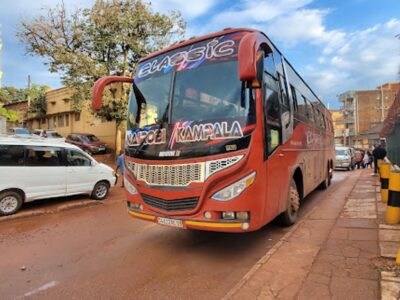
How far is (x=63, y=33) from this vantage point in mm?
21875

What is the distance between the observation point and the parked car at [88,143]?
1004 inches

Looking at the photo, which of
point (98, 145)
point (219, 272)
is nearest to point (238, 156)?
point (219, 272)

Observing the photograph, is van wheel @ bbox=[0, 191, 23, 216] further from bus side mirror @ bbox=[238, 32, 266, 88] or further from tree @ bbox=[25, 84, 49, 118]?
tree @ bbox=[25, 84, 49, 118]

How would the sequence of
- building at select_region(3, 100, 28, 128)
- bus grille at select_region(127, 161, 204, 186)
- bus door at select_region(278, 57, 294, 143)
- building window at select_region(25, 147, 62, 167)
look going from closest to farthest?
bus grille at select_region(127, 161, 204, 186) < bus door at select_region(278, 57, 294, 143) < building window at select_region(25, 147, 62, 167) < building at select_region(3, 100, 28, 128)

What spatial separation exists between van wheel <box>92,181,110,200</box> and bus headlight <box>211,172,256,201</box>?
7.57 m

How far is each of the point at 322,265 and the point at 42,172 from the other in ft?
25.6

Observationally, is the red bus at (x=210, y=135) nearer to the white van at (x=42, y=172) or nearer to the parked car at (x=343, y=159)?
the white van at (x=42, y=172)

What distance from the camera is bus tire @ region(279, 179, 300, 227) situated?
20.9 ft

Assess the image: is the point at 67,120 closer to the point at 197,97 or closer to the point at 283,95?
the point at 283,95

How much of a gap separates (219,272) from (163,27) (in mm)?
20321

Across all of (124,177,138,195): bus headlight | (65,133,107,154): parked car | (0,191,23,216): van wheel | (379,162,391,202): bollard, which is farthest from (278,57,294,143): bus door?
(65,133,107,154): parked car

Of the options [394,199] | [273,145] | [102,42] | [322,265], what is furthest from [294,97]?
[102,42]

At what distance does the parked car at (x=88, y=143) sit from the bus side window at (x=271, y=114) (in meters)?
21.9

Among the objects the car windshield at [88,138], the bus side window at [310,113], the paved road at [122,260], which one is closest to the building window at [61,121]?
the car windshield at [88,138]
